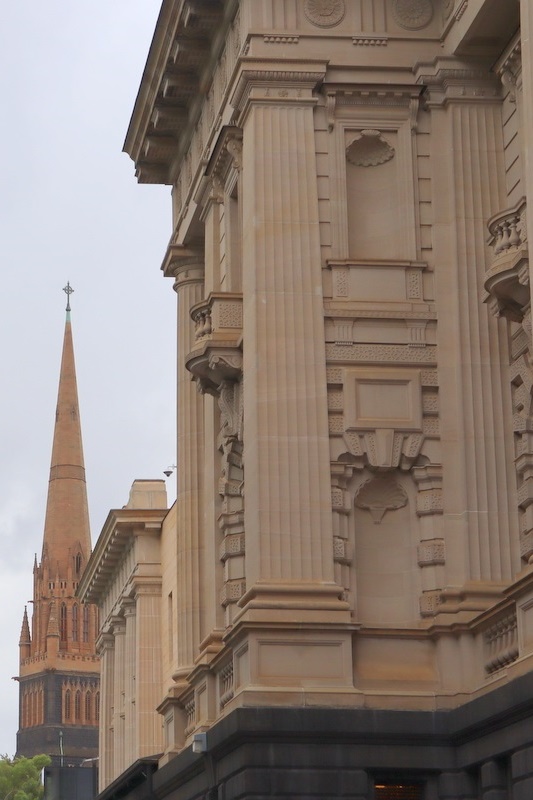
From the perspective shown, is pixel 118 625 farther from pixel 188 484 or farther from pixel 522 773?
pixel 522 773

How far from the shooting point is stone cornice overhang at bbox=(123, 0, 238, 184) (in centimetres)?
3903

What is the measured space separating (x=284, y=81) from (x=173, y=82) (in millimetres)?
7857

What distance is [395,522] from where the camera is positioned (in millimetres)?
33594

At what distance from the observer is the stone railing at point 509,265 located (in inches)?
1194

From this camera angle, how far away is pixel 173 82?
138 feet

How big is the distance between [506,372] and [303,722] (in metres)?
6.68

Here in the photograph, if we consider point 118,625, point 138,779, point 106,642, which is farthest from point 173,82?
point 106,642

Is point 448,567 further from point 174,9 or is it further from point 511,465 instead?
point 174,9

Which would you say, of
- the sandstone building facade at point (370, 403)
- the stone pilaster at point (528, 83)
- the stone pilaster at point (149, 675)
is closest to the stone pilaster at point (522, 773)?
the sandstone building facade at point (370, 403)

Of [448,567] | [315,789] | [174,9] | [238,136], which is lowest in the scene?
[315,789]

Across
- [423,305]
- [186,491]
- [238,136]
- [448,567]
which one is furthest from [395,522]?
[186,491]

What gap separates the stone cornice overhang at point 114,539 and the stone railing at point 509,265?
106 ft

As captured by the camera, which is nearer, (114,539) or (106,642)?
(114,539)

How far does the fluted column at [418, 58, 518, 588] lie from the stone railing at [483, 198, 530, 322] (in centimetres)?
172
